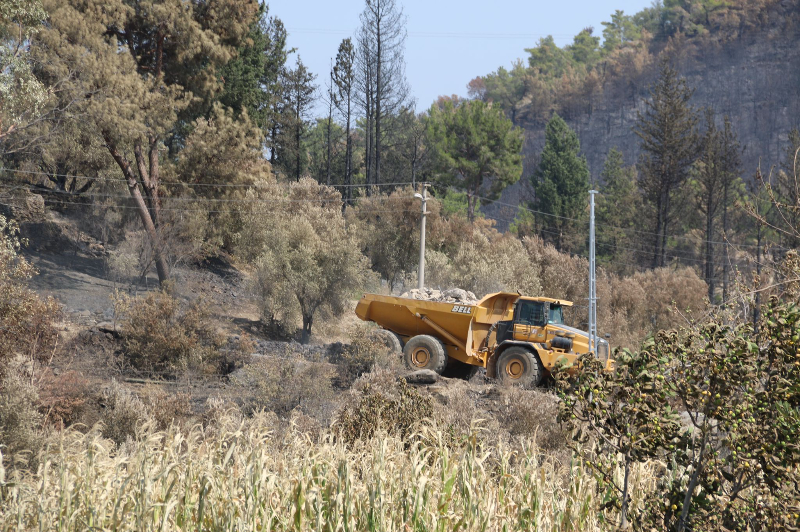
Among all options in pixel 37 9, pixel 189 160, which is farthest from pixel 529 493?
pixel 189 160

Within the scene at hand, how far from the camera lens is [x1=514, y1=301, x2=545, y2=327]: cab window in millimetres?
18031

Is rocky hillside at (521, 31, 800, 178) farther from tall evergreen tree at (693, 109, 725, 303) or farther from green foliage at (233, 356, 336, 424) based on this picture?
green foliage at (233, 356, 336, 424)

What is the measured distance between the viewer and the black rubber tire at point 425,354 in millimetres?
18375

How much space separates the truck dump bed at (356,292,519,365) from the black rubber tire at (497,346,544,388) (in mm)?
752

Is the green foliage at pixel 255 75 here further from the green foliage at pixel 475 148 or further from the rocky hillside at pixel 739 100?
the rocky hillside at pixel 739 100

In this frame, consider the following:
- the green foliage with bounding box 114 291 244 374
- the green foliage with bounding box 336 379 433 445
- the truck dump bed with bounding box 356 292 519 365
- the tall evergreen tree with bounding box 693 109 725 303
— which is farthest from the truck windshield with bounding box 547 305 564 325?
the tall evergreen tree with bounding box 693 109 725 303

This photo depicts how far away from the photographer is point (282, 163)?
52281mm

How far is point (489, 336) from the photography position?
18609mm

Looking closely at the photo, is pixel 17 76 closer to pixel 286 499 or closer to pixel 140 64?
pixel 140 64

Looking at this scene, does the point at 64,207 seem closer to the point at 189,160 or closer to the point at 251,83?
the point at 189,160

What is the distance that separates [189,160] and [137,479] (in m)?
30.7

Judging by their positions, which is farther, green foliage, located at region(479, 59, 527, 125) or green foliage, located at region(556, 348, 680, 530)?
green foliage, located at region(479, 59, 527, 125)

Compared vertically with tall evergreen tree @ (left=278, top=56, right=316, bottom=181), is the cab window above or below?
below

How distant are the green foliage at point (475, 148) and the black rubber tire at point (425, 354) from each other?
33935mm
